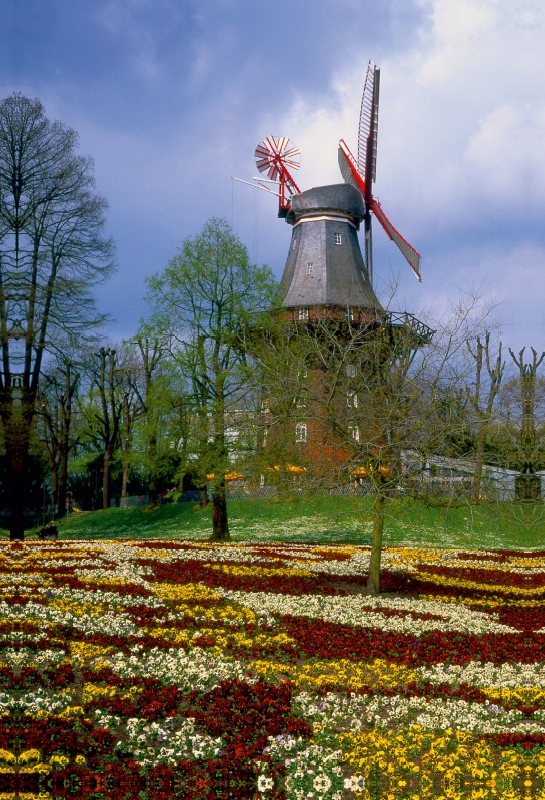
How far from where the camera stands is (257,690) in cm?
1018

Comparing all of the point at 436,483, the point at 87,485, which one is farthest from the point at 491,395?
the point at 87,485

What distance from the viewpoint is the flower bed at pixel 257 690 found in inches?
308

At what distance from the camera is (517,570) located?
90.3 feet

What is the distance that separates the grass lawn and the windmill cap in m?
27.0

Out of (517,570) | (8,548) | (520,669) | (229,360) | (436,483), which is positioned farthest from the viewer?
(229,360)

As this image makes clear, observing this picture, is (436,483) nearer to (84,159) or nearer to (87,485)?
(84,159)

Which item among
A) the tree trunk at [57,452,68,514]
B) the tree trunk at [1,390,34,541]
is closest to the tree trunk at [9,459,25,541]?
the tree trunk at [1,390,34,541]

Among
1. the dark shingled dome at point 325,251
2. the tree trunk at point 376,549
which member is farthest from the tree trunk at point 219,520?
the dark shingled dome at point 325,251

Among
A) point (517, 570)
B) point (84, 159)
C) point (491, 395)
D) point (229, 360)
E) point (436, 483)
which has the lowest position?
point (517, 570)

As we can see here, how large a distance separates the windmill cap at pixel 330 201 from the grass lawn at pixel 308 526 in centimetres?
2704

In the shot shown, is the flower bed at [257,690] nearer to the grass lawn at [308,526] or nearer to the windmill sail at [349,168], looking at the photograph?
the grass lawn at [308,526]

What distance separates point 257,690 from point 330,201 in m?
57.4

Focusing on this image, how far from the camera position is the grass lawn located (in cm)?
3950

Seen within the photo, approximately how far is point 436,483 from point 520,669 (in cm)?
747
